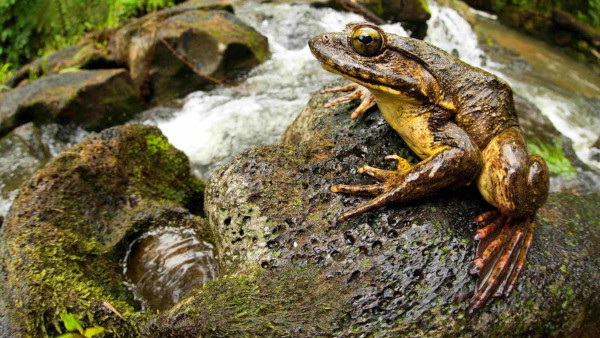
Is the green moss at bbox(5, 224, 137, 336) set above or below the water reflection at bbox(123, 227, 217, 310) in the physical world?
above

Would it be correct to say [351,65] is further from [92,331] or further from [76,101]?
[76,101]

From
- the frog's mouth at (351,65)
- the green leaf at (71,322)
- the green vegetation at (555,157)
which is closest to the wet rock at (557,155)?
the green vegetation at (555,157)

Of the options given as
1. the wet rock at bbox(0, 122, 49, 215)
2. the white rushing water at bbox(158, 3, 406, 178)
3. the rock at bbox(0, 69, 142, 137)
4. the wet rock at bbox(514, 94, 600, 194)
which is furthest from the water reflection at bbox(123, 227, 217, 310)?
the wet rock at bbox(514, 94, 600, 194)

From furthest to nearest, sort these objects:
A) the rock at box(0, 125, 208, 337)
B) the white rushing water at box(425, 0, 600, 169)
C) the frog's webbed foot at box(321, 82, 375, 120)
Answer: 1. the white rushing water at box(425, 0, 600, 169)
2. the frog's webbed foot at box(321, 82, 375, 120)
3. the rock at box(0, 125, 208, 337)

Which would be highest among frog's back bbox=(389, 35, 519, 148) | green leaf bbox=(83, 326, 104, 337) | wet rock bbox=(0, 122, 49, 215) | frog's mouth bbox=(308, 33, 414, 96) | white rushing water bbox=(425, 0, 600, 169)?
frog's mouth bbox=(308, 33, 414, 96)

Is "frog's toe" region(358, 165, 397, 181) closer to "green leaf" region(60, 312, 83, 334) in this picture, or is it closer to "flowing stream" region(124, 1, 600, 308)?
"green leaf" region(60, 312, 83, 334)

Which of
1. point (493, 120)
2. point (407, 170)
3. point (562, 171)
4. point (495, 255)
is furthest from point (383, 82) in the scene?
point (562, 171)
